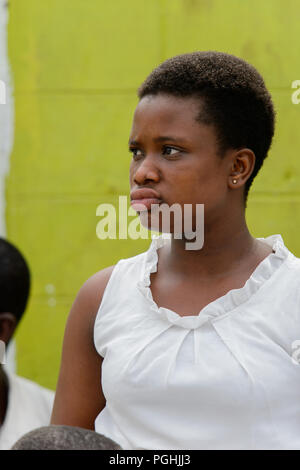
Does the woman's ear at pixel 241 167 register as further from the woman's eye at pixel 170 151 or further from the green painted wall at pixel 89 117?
the green painted wall at pixel 89 117

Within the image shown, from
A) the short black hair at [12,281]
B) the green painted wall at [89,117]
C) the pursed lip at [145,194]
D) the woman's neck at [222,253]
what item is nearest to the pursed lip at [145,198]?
the pursed lip at [145,194]

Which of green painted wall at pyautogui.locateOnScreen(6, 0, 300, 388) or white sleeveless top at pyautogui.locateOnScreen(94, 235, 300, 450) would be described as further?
green painted wall at pyautogui.locateOnScreen(6, 0, 300, 388)

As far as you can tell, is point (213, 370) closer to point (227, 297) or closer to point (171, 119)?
point (227, 297)

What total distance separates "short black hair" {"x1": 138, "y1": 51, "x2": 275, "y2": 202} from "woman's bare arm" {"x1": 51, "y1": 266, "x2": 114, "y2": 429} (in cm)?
39

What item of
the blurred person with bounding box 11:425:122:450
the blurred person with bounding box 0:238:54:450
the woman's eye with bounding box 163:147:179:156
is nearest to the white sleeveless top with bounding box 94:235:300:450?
the woman's eye with bounding box 163:147:179:156

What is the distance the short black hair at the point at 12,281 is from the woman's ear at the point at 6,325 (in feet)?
0.06

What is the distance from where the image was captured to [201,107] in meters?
1.41

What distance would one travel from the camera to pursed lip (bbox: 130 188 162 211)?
1.40m

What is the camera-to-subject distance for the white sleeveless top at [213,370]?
133cm

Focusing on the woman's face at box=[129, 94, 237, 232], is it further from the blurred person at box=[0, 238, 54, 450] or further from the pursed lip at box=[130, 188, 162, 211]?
the blurred person at box=[0, 238, 54, 450]

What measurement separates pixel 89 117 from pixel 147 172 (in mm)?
1786

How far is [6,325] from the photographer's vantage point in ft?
7.79

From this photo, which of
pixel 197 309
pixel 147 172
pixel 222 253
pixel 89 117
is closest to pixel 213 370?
pixel 197 309

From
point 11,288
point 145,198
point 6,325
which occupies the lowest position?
point 6,325
